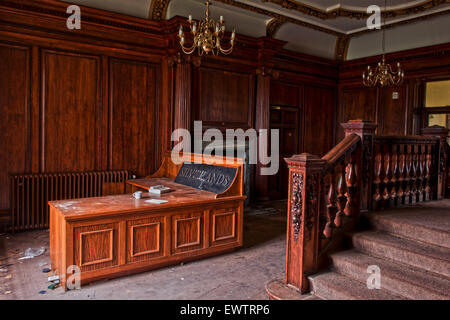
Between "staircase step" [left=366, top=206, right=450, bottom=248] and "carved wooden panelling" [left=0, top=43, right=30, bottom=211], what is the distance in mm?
4753

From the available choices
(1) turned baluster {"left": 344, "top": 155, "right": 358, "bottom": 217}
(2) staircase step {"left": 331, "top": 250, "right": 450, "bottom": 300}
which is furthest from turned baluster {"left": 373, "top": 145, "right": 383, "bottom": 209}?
(2) staircase step {"left": 331, "top": 250, "right": 450, "bottom": 300}

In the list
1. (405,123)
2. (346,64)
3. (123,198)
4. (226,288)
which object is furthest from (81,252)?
(346,64)

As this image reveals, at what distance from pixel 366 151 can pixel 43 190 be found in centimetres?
448

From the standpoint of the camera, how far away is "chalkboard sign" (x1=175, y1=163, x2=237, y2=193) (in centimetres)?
464

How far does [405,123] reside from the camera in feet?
26.2

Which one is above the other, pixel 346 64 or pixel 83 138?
pixel 346 64

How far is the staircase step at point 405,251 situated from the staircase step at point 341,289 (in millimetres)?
380

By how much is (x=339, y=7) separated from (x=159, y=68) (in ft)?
12.2

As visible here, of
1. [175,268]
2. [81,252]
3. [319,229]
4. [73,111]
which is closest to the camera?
[319,229]

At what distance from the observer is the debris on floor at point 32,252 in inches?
167

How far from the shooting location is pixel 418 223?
3299 millimetres

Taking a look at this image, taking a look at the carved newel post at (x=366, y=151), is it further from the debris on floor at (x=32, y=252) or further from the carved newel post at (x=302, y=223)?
the debris on floor at (x=32, y=252)

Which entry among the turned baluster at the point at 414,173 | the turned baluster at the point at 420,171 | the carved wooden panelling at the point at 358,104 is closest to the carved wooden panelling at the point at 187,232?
the turned baluster at the point at 414,173

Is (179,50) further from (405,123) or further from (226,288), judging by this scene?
(405,123)
